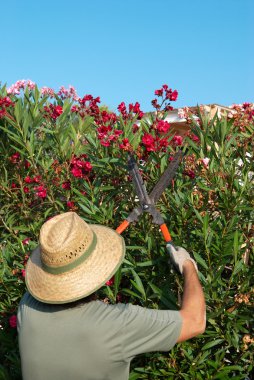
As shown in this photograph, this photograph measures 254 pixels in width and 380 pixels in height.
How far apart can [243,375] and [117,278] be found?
2.82 ft

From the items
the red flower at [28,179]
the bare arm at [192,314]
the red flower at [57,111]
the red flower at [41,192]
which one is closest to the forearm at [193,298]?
the bare arm at [192,314]

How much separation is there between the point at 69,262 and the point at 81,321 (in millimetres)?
237

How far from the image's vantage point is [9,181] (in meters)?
4.43

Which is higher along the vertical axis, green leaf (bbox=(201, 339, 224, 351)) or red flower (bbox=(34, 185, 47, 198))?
red flower (bbox=(34, 185, 47, 198))

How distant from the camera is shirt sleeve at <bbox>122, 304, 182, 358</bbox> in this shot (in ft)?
7.67

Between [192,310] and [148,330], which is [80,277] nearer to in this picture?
[148,330]

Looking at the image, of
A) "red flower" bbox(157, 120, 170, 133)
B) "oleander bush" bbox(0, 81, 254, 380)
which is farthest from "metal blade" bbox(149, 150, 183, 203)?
"red flower" bbox(157, 120, 170, 133)

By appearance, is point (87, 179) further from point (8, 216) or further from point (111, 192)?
point (8, 216)

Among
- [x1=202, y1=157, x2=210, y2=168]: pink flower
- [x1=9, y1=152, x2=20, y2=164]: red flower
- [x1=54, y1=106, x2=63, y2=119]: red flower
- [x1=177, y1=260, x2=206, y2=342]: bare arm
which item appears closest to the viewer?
[x1=177, y1=260, x2=206, y2=342]: bare arm

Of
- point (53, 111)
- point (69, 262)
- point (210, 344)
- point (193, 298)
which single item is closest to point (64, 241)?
point (69, 262)

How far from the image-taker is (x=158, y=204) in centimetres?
351

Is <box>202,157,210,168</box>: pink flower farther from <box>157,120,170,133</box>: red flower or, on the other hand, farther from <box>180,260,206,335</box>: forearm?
<box>180,260,206,335</box>: forearm

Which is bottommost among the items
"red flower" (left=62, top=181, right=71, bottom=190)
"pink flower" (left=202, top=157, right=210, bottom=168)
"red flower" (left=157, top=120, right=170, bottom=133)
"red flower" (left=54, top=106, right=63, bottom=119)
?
"red flower" (left=62, top=181, right=71, bottom=190)

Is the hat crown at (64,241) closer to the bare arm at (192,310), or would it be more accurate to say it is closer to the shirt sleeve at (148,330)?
the shirt sleeve at (148,330)
